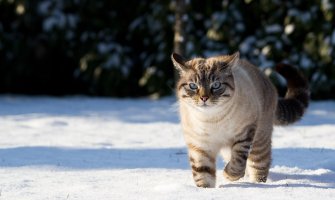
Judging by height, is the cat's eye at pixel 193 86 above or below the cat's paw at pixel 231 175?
above

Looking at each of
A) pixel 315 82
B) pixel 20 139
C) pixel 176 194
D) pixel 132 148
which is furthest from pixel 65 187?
pixel 315 82

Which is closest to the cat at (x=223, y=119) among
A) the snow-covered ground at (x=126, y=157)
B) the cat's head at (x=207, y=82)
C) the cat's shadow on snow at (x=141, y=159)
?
the cat's head at (x=207, y=82)

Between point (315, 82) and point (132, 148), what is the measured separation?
18.0 feet

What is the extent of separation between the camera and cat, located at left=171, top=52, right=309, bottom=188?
209 inches

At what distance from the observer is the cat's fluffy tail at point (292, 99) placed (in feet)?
21.3

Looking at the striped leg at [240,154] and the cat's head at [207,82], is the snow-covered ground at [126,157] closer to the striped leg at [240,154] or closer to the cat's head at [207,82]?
the striped leg at [240,154]

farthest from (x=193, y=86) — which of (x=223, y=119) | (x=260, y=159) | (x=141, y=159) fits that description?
(x=141, y=159)

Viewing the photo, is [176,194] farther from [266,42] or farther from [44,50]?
[44,50]

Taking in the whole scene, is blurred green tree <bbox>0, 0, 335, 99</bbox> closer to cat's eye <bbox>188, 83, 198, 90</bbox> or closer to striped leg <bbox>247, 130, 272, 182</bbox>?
striped leg <bbox>247, 130, 272, 182</bbox>

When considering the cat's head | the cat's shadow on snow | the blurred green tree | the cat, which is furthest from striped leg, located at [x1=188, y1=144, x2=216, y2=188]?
the blurred green tree

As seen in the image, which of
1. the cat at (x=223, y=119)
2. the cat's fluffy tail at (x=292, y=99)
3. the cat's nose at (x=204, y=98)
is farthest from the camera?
the cat's fluffy tail at (x=292, y=99)

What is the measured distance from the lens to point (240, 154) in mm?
5344

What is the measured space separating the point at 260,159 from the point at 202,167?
0.62 m

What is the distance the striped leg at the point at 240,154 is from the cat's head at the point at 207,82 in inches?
13.4
